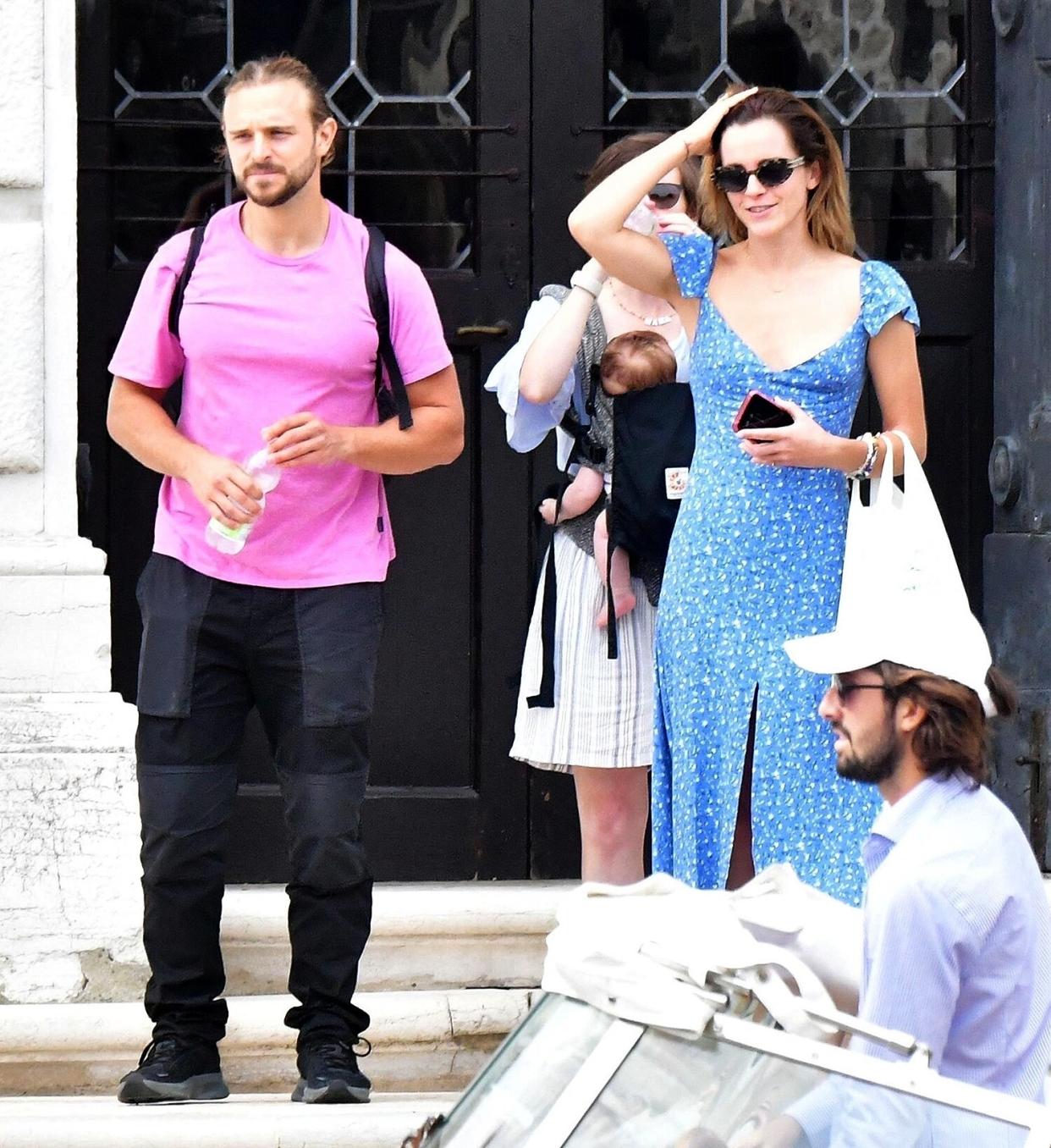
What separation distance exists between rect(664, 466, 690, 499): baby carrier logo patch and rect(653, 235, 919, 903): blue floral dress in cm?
34

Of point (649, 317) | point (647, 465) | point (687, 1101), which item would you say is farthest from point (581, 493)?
point (687, 1101)

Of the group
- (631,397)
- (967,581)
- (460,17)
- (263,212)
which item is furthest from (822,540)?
(460,17)

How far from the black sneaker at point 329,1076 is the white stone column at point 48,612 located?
0.83m

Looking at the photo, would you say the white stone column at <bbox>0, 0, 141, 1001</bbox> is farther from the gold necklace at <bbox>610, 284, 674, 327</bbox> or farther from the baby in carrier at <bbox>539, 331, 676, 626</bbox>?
the gold necklace at <bbox>610, 284, 674, 327</bbox>

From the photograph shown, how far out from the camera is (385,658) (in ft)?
17.9

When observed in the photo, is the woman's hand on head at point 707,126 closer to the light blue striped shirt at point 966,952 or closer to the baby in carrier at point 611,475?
the baby in carrier at point 611,475

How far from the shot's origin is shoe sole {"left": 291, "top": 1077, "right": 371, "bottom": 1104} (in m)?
4.07

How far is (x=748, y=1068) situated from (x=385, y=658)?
330 cm

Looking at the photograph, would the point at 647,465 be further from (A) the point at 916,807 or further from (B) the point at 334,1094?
(A) the point at 916,807

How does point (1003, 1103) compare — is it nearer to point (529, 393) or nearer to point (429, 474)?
point (529, 393)

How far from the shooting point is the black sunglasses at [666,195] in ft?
14.3

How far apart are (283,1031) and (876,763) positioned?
2.20 meters

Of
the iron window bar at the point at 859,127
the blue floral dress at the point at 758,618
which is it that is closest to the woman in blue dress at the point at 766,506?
the blue floral dress at the point at 758,618

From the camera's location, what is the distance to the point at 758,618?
12.8 ft
